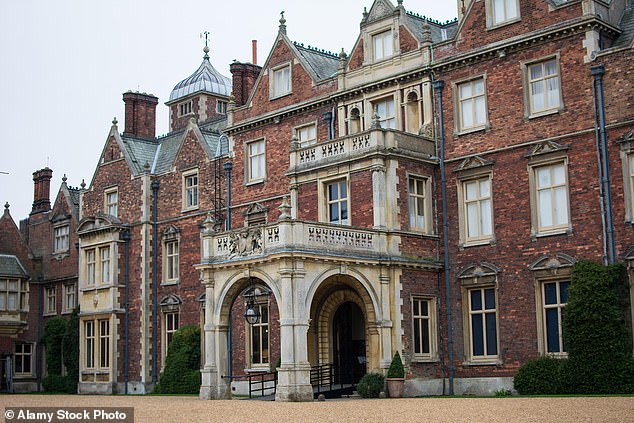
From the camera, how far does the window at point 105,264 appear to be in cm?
3862

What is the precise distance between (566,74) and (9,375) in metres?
29.7

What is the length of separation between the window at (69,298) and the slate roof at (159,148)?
7.62 meters

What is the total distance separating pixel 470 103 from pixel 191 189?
13.6 metres

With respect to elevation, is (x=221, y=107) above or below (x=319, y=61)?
above

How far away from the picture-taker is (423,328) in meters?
27.1

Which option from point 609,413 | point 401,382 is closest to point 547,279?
point 401,382

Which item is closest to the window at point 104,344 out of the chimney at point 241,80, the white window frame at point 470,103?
the chimney at point 241,80

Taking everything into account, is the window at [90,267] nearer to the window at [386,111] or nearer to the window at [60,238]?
the window at [60,238]

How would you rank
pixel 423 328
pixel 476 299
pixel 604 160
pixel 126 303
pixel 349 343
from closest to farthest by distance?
1. pixel 604 160
2. pixel 476 299
3. pixel 423 328
4. pixel 349 343
5. pixel 126 303

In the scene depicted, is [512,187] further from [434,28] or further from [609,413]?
[609,413]

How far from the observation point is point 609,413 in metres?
15.9

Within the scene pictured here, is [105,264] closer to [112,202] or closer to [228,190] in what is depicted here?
[112,202]

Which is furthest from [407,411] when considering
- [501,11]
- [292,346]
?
[501,11]

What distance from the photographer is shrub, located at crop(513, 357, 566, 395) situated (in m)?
23.6
